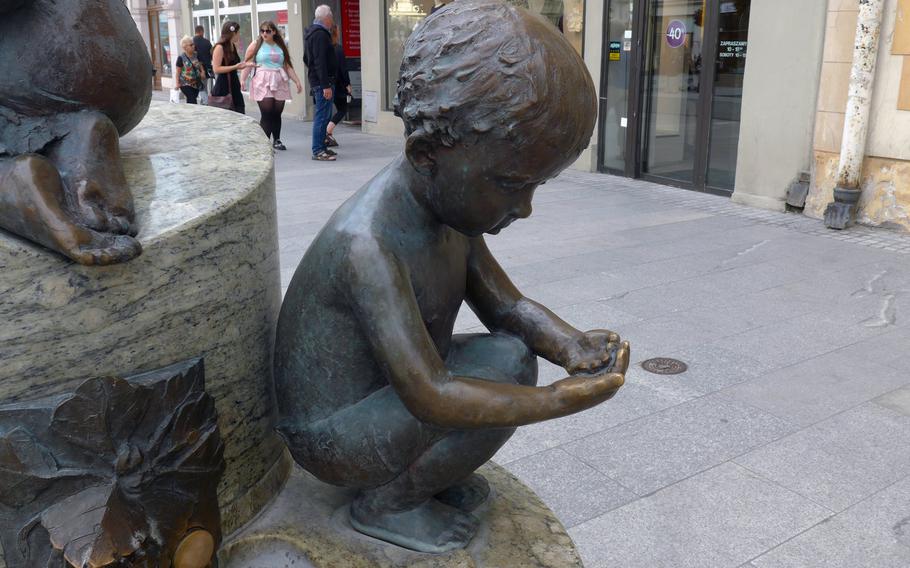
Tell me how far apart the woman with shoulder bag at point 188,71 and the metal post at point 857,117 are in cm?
875

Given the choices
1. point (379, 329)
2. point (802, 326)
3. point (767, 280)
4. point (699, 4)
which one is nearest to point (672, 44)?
point (699, 4)

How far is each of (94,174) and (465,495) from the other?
108cm

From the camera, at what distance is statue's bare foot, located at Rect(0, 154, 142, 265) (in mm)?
1444

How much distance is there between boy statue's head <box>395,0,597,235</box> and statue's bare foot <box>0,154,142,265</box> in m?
0.56

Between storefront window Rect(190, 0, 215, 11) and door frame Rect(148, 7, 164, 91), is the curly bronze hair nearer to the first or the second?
storefront window Rect(190, 0, 215, 11)

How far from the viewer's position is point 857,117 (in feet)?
21.9

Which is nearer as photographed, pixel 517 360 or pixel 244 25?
pixel 517 360

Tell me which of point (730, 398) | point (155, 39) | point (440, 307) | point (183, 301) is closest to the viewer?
point (183, 301)

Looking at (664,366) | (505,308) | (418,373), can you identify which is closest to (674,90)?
(664,366)

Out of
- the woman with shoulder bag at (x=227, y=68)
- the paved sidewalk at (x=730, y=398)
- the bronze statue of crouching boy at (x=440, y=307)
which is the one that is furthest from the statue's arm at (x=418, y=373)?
the woman with shoulder bag at (x=227, y=68)

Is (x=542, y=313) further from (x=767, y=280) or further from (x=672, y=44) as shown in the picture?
(x=672, y=44)

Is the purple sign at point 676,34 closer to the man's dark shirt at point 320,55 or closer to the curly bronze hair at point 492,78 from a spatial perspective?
the man's dark shirt at point 320,55

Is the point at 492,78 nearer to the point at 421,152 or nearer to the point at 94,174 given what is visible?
the point at 421,152

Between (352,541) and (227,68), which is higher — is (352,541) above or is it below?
below
